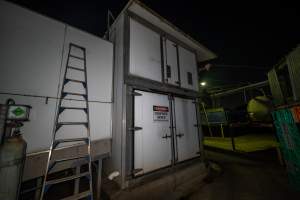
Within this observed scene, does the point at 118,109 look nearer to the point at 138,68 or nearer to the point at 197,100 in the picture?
the point at 138,68

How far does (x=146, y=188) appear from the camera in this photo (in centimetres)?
311

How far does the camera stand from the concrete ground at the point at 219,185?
3.16 metres

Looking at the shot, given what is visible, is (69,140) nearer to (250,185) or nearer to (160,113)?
(160,113)

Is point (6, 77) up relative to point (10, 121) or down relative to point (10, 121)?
up

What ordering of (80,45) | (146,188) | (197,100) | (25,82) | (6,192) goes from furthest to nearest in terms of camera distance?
(197,100), (80,45), (146,188), (25,82), (6,192)

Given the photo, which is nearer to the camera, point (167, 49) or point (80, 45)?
point (80, 45)

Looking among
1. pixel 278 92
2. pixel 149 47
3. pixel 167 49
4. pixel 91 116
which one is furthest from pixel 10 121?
pixel 278 92

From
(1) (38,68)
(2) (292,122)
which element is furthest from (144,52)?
(2) (292,122)

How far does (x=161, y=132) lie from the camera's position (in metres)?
3.90

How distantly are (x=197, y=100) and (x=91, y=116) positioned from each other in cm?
410

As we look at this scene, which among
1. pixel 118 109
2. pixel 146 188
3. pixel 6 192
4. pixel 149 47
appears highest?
pixel 149 47

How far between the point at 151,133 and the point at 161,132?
0.38 meters

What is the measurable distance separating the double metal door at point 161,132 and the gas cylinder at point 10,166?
212 centimetres

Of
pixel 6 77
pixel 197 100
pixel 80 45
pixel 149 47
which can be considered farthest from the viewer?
pixel 197 100
